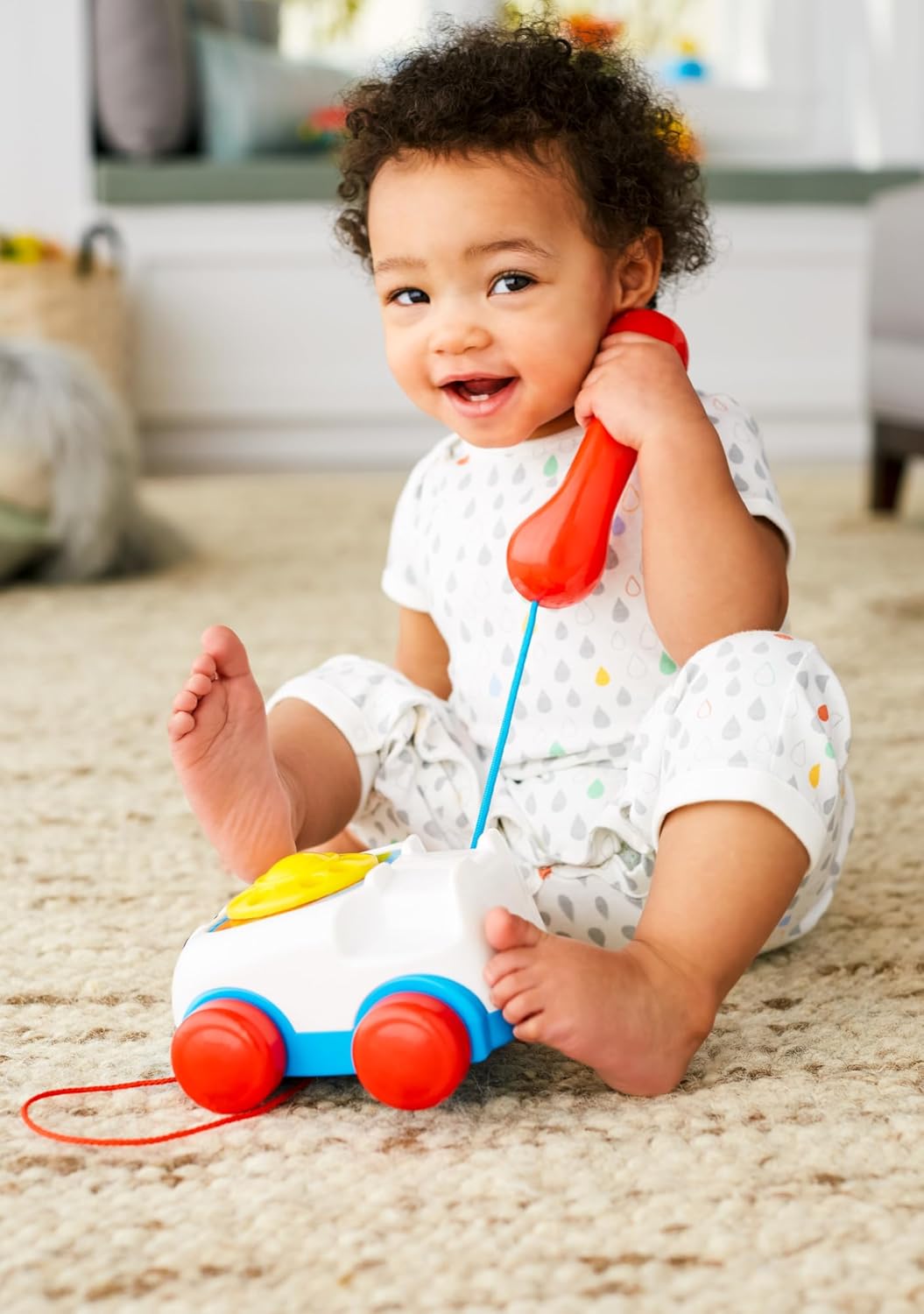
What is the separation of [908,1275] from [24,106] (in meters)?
3.23

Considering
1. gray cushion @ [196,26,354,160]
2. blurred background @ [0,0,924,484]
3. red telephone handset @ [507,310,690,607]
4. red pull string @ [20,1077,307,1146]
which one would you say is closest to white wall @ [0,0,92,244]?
blurred background @ [0,0,924,484]

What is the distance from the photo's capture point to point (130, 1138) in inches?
22.6

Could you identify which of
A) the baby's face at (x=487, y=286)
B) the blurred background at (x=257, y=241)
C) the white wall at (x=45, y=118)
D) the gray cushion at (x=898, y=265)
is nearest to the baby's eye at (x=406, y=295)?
the baby's face at (x=487, y=286)

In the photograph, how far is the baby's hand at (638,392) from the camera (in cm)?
73

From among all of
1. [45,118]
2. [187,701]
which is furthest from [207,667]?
[45,118]

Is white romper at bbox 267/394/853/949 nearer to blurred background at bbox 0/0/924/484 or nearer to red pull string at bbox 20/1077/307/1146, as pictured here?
red pull string at bbox 20/1077/307/1146

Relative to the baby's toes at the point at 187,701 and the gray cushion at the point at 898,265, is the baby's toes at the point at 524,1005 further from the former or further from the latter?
the gray cushion at the point at 898,265

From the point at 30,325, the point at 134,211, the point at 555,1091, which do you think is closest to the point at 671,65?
the point at 134,211

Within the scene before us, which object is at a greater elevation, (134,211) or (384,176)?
(134,211)

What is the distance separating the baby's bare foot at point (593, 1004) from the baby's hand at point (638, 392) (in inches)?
10.2

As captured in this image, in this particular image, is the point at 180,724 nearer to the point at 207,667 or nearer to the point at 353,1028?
the point at 207,667

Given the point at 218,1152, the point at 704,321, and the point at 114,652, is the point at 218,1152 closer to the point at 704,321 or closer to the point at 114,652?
the point at 114,652

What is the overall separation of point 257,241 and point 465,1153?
2.89 meters

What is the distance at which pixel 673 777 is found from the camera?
0.66 metres
